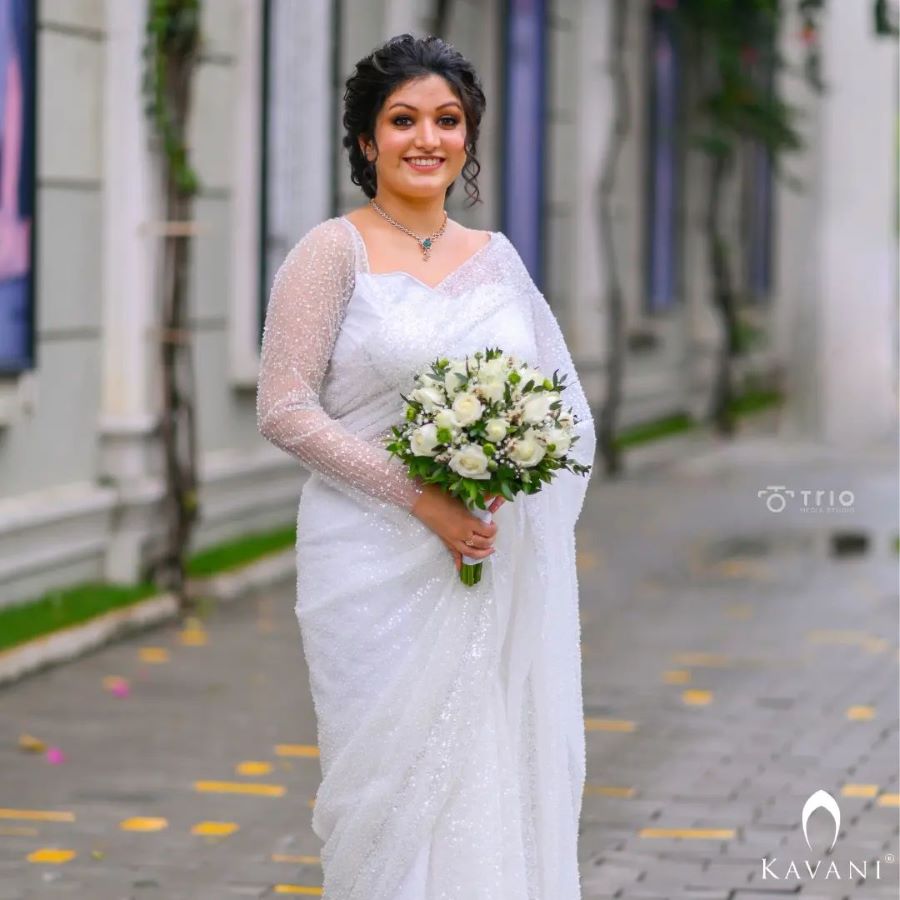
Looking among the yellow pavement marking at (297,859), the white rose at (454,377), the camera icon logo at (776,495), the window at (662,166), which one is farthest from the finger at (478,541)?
the window at (662,166)

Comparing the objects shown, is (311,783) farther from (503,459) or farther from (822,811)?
(503,459)

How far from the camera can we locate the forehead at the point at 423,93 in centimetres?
454

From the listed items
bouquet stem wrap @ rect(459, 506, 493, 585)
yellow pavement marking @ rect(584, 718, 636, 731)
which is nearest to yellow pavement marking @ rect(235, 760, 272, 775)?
yellow pavement marking @ rect(584, 718, 636, 731)

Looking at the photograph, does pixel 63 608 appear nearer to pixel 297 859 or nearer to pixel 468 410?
pixel 297 859

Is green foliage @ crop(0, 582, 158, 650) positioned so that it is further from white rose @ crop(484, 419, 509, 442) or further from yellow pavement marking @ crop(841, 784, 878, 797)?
white rose @ crop(484, 419, 509, 442)

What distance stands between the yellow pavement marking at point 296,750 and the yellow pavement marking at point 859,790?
1682 millimetres

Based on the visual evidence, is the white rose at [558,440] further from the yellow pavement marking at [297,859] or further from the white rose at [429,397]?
the yellow pavement marking at [297,859]

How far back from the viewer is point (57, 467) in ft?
32.4

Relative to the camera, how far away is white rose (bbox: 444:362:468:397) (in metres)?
4.32

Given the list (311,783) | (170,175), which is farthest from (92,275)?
(311,783)

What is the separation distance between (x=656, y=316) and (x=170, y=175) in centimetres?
1096

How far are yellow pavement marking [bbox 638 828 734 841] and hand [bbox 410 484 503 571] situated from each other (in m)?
2.25

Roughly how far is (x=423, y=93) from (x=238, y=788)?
3.12m

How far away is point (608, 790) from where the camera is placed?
279 inches
